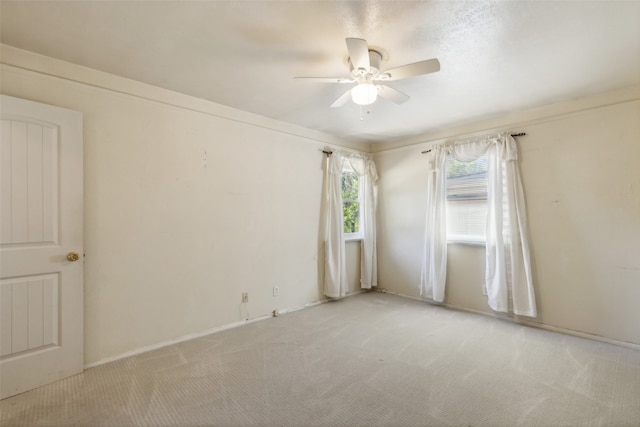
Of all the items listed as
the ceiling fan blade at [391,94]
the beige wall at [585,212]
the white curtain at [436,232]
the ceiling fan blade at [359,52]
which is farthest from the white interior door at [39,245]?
the beige wall at [585,212]

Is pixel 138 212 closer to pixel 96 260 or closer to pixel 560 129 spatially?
pixel 96 260

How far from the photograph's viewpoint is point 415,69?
6.53ft

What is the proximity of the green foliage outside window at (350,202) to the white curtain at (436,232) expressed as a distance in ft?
3.79

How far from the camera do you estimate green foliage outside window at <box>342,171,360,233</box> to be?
472 cm

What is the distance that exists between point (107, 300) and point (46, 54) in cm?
201

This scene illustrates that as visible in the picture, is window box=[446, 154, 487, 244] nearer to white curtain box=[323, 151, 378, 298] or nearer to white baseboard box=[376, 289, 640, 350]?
white baseboard box=[376, 289, 640, 350]

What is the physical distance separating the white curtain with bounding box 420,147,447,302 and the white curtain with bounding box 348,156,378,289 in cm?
86

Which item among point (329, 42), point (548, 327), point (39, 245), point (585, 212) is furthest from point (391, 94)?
point (548, 327)

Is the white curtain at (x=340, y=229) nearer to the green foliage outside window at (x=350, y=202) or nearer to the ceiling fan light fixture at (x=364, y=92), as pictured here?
the green foliage outside window at (x=350, y=202)

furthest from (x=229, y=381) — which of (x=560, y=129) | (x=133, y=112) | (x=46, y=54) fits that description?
(x=560, y=129)

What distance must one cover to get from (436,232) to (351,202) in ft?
4.57

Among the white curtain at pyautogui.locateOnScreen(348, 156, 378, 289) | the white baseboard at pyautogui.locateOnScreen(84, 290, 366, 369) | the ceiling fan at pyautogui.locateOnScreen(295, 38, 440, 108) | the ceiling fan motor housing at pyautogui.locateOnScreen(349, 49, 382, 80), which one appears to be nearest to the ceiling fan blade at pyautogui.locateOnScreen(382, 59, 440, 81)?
the ceiling fan at pyautogui.locateOnScreen(295, 38, 440, 108)

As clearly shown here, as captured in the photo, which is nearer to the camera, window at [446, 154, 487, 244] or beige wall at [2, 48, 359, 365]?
beige wall at [2, 48, 359, 365]

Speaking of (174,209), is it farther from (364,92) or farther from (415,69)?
(415,69)
